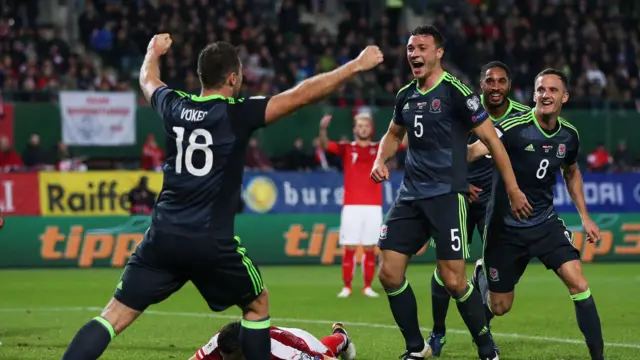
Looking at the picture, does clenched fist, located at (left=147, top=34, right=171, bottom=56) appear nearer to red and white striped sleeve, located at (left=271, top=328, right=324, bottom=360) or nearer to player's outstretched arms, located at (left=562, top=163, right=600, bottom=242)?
red and white striped sleeve, located at (left=271, top=328, right=324, bottom=360)

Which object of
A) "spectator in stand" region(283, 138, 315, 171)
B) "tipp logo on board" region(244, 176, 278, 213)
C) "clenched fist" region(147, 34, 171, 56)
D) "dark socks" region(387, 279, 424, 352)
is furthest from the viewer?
"spectator in stand" region(283, 138, 315, 171)

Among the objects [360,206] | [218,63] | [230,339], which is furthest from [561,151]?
[360,206]

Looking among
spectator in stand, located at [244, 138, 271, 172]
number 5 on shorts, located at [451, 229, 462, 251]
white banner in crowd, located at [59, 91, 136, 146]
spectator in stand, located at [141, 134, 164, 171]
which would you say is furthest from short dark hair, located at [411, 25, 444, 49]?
white banner in crowd, located at [59, 91, 136, 146]

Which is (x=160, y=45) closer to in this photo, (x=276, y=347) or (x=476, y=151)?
(x=276, y=347)

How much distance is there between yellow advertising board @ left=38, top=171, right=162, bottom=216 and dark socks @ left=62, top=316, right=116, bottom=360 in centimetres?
1545

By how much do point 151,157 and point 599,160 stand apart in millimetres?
9915

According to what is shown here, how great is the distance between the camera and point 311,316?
513 inches

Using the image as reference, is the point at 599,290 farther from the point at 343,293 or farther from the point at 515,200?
the point at 515,200

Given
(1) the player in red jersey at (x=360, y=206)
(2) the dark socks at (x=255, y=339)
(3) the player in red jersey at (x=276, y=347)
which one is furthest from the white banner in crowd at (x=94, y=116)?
(2) the dark socks at (x=255, y=339)

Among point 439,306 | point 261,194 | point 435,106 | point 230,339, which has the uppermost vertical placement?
point 435,106

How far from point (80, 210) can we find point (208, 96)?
1586 centimetres

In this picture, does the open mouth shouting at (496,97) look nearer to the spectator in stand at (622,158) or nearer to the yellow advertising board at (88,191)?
the yellow advertising board at (88,191)

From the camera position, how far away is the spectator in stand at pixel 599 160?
25.1 m

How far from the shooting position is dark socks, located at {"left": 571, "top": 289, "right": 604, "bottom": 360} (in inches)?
340
